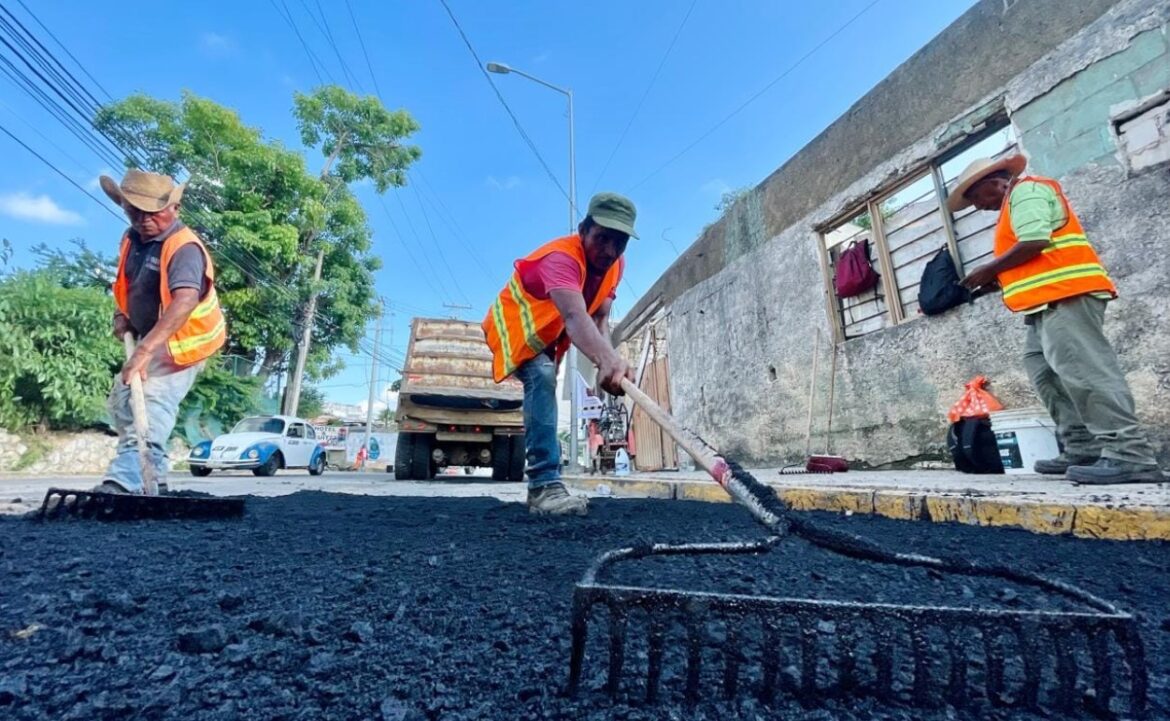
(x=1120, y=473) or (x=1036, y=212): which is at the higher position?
(x=1036, y=212)

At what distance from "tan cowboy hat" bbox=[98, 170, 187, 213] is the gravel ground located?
4.73ft

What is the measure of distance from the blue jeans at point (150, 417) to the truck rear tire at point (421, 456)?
4.59 meters

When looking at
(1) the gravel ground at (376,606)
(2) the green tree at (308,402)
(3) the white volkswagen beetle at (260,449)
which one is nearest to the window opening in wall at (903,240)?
(1) the gravel ground at (376,606)

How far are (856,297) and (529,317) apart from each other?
4.05 meters

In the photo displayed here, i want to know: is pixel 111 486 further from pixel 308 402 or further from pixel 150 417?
pixel 308 402

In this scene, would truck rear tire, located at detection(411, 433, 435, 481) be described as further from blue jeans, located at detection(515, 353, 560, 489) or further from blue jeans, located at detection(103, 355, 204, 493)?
blue jeans, located at detection(515, 353, 560, 489)

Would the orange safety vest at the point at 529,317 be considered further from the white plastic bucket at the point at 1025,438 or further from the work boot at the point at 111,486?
the white plastic bucket at the point at 1025,438

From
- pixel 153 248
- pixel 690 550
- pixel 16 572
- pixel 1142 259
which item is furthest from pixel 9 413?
pixel 1142 259

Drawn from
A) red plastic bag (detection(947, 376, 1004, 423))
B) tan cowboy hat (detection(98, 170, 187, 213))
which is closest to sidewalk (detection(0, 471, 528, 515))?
tan cowboy hat (detection(98, 170, 187, 213))

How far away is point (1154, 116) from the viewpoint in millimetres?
3010

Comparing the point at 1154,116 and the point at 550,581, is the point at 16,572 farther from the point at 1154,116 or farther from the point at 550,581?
the point at 1154,116

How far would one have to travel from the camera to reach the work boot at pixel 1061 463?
2.59m

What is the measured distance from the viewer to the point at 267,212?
47.5 ft

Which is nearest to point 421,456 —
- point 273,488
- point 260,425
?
point 273,488
